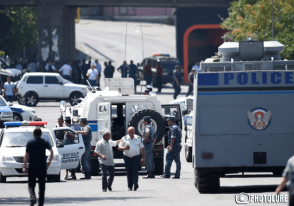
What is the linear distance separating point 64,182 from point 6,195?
3174 mm

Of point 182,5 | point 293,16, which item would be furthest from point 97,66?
point 293,16

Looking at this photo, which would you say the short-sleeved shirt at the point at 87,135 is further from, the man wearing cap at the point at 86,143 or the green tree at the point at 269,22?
the green tree at the point at 269,22

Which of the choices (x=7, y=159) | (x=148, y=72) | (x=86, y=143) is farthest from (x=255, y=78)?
(x=148, y=72)

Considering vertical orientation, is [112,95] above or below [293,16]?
below

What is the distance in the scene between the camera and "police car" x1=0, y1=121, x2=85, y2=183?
51.6 ft

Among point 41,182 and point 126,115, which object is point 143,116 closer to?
point 126,115

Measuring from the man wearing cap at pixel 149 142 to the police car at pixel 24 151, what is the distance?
5.98 feet

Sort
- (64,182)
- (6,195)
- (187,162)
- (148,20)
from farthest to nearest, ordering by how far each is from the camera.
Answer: (148,20) < (187,162) < (64,182) < (6,195)

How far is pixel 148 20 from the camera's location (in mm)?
85688

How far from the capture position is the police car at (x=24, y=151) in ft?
51.6

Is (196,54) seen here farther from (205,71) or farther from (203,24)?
(205,71)

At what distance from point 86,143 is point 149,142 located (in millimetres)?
1839

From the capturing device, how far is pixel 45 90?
32.9 m

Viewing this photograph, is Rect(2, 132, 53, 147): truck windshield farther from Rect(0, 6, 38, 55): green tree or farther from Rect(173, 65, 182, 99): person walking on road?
Rect(0, 6, 38, 55): green tree
